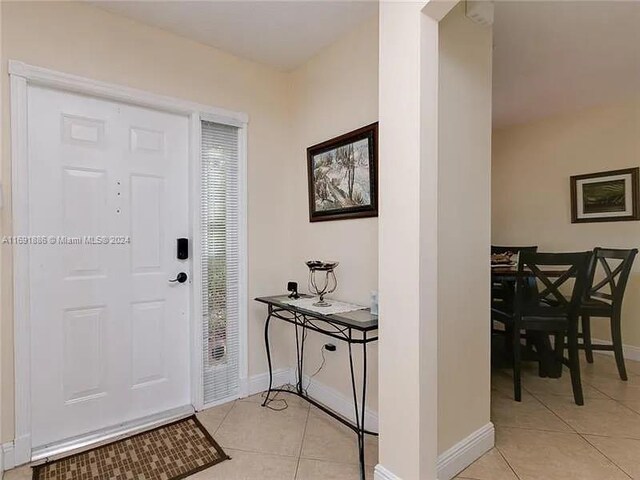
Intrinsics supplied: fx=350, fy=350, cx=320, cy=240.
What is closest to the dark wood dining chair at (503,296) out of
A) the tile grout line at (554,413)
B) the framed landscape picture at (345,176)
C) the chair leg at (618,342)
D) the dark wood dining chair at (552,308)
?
the dark wood dining chair at (552,308)

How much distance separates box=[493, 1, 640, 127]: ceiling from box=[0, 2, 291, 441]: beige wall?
1652 millimetres

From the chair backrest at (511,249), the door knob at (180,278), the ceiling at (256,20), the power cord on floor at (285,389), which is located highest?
the ceiling at (256,20)

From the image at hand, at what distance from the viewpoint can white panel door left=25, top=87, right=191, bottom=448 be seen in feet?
6.30

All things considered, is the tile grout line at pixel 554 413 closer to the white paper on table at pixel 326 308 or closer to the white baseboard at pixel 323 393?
the white baseboard at pixel 323 393

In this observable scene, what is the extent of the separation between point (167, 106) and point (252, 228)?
984mm

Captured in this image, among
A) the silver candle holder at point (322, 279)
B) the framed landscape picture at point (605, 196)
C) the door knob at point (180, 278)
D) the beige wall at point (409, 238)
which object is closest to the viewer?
the beige wall at point (409, 238)

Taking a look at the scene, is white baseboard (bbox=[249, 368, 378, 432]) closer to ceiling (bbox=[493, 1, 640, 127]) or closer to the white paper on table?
the white paper on table

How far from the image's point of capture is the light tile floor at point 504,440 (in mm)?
1721

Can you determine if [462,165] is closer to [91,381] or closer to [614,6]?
[614,6]

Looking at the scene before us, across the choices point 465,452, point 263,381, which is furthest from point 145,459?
point 465,452

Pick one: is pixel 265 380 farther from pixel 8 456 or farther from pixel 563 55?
pixel 563 55

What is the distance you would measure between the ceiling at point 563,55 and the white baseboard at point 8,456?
3505 mm

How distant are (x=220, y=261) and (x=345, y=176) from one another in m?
1.06

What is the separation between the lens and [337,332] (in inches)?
88.1
